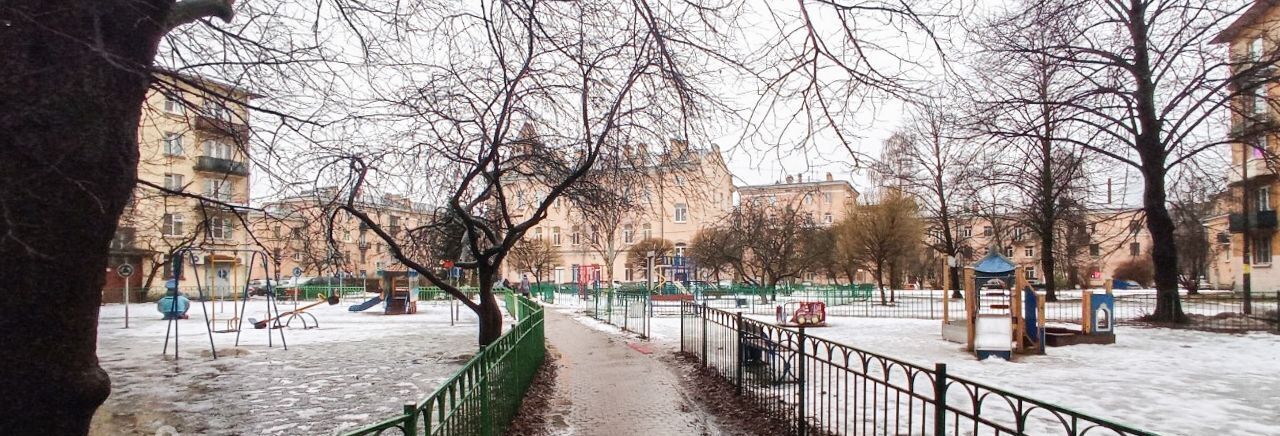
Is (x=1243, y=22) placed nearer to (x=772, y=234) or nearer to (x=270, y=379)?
(x=270, y=379)

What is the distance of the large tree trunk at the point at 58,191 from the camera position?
115 inches

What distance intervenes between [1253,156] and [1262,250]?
812 centimetres

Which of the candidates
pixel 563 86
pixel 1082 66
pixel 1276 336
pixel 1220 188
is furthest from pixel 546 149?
pixel 1220 188

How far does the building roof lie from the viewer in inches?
581

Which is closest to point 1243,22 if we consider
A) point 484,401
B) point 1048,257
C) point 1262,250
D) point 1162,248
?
point 1162,248

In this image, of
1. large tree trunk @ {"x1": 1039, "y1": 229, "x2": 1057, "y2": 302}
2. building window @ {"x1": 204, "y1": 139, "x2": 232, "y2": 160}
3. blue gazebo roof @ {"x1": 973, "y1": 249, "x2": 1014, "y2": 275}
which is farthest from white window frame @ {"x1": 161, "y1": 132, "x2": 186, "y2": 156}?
large tree trunk @ {"x1": 1039, "y1": 229, "x2": 1057, "y2": 302}

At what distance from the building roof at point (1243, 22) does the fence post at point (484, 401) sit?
16277 millimetres

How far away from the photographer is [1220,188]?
20000mm

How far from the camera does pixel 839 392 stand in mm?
8883

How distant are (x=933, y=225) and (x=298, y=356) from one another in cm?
3650

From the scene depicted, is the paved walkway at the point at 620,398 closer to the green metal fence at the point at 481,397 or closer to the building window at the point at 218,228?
the green metal fence at the point at 481,397

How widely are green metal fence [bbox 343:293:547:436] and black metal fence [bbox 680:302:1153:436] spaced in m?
2.56

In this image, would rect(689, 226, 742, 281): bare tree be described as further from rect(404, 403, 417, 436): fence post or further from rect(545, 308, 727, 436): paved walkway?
rect(404, 403, 417, 436): fence post

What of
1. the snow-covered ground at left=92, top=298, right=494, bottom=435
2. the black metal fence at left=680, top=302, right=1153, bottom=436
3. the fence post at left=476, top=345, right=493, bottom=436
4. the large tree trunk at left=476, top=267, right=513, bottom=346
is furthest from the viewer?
the large tree trunk at left=476, top=267, right=513, bottom=346
